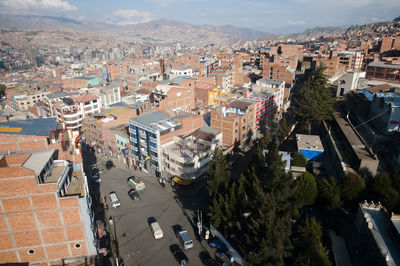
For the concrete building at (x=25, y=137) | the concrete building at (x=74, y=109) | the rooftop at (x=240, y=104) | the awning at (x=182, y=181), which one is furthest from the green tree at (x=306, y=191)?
the concrete building at (x=74, y=109)

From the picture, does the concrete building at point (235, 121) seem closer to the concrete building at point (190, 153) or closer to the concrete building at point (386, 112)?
the concrete building at point (190, 153)

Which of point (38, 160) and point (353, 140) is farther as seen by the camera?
point (353, 140)

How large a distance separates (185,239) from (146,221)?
4893 millimetres

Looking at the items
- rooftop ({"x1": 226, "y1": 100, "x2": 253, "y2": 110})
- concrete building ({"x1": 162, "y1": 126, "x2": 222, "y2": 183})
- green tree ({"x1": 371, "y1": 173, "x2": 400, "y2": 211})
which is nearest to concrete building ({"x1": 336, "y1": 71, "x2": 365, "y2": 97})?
rooftop ({"x1": 226, "y1": 100, "x2": 253, "y2": 110})

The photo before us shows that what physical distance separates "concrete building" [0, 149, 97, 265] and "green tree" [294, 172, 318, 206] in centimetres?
1584

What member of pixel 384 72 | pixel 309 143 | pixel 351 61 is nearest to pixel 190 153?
pixel 309 143

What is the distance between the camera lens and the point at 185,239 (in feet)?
69.1

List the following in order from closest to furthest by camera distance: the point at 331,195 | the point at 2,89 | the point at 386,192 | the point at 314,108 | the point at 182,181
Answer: the point at 386,192 → the point at 331,195 → the point at 182,181 → the point at 314,108 → the point at 2,89

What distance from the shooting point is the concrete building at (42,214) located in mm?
15117

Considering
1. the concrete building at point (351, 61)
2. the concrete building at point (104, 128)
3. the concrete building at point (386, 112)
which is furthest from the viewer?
the concrete building at point (351, 61)

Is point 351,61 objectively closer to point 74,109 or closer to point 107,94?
point 107,94

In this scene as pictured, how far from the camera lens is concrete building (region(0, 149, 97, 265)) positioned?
15117mm

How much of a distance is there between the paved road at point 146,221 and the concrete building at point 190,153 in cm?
271

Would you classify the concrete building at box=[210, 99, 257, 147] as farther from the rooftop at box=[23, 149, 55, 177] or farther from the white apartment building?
the rooftop at box=[23, 149, 55, 177]
